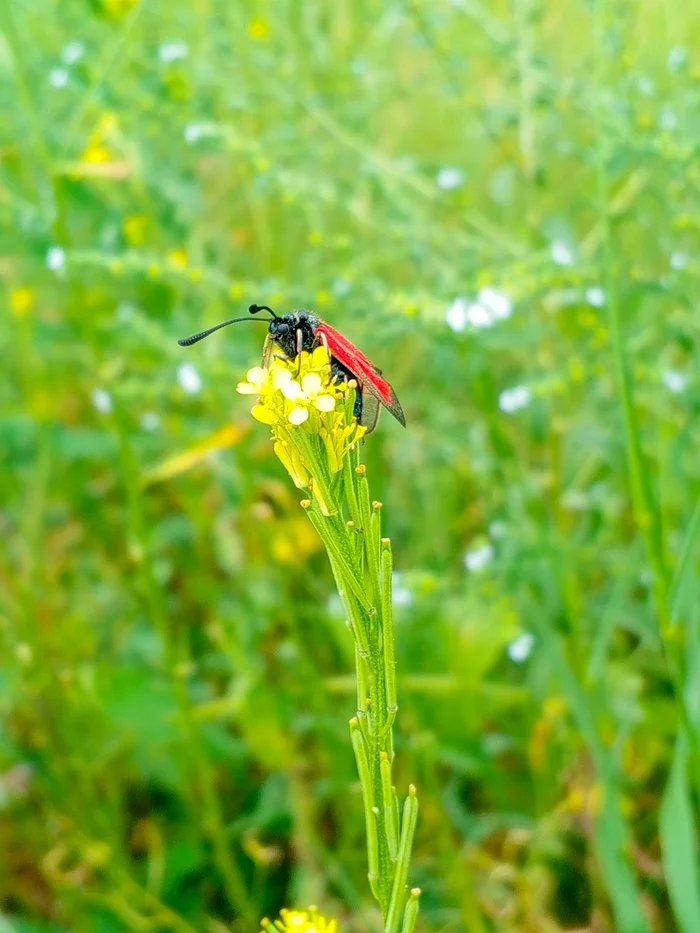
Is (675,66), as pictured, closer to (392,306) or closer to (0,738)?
(392,306)

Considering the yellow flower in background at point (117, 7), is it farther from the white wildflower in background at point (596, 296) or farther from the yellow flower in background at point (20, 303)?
the white wildflower in background at point (596, 296)

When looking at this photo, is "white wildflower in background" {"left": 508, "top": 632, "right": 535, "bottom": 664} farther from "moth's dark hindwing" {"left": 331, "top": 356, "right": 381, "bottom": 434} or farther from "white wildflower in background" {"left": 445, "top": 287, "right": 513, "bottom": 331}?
"moth's dark hindwing" {"left": 331, "top": 356, "right": 381, "bottom": 434}

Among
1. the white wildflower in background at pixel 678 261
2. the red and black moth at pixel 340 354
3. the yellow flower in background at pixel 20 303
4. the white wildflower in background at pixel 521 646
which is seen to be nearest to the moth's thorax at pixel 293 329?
the red and black moth at pixel 340 354

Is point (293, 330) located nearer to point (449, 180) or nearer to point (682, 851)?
point (682, 851)

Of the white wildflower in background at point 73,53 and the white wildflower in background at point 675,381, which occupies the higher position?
the white wildflower in background at point 73,53

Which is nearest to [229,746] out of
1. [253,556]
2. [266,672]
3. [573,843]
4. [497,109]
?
[266,672]

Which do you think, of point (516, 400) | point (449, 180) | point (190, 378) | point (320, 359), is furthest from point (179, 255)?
point (320, 359)

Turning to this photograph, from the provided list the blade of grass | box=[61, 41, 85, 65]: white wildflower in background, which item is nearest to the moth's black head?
the blade of grass
